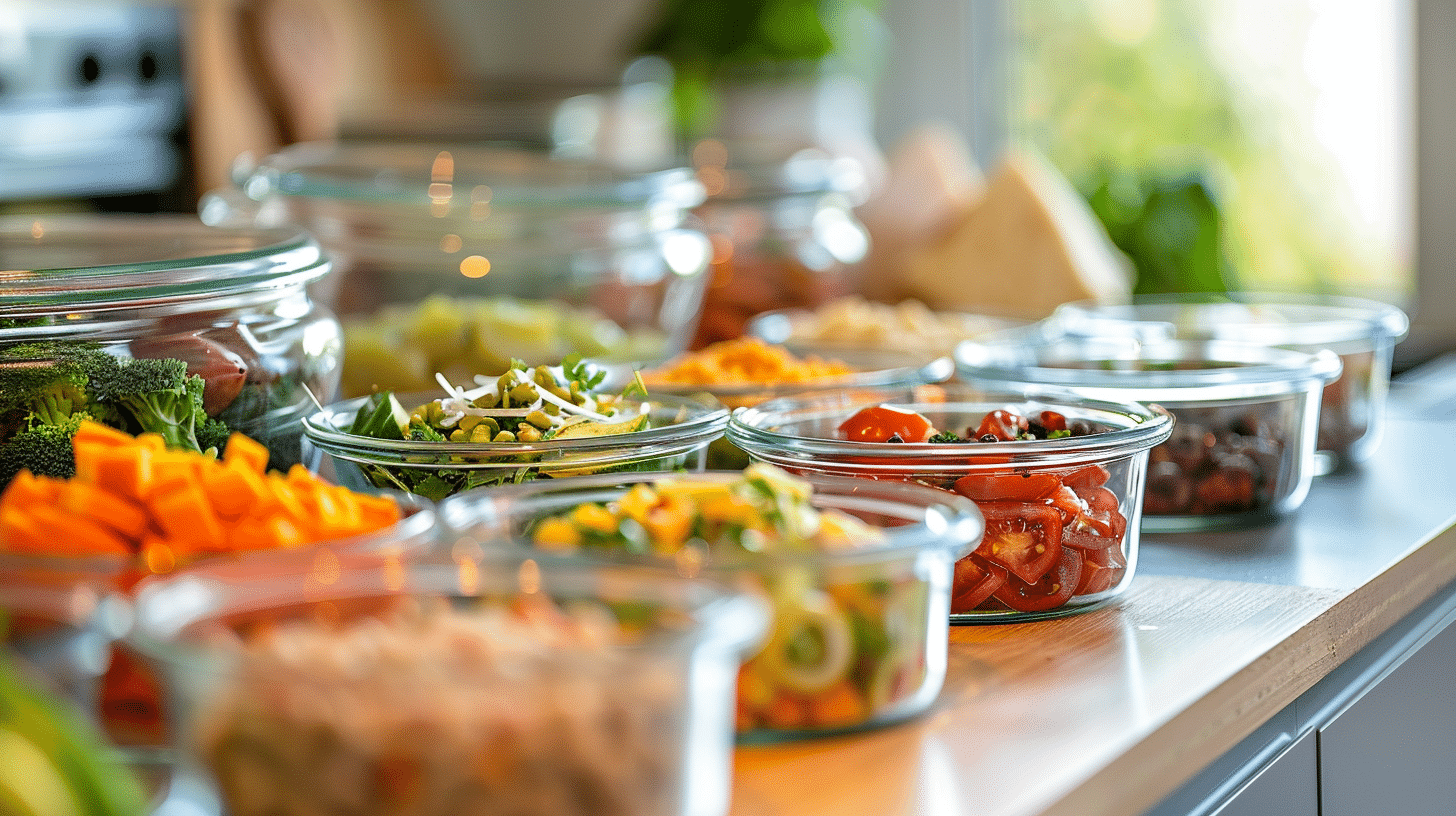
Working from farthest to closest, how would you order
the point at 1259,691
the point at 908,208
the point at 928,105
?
1. the point at 928,105
2. the point at 908,208
3. the point at 1259,691

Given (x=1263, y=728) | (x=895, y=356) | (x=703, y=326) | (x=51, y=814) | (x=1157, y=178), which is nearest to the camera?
(x=51, y=814)

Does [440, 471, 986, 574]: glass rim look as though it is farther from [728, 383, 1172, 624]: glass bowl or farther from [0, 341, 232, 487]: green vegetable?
[0, 341, 232, 487]: green vegetable

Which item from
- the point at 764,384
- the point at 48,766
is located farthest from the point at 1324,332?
the point at 48,766

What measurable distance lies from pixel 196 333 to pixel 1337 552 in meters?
0.85

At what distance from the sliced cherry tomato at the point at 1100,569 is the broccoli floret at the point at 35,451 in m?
0.64

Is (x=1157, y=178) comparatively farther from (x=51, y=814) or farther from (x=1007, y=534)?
(x=51, y=814)

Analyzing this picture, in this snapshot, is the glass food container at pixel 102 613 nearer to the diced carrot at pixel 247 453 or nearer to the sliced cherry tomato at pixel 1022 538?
the diced carrot at pixel 247 453

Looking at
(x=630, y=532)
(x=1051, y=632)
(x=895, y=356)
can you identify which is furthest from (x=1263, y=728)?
(x=895, y=356)

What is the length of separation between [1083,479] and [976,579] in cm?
10

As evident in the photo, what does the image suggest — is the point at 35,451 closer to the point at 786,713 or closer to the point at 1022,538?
the point at 786,713

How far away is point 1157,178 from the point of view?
221cm

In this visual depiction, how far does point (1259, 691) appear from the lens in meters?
0.89

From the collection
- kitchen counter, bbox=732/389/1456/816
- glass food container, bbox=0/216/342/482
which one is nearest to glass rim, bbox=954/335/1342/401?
kitchen counter, bbox=732/389/1456/816

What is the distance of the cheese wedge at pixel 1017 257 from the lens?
1893 mm
